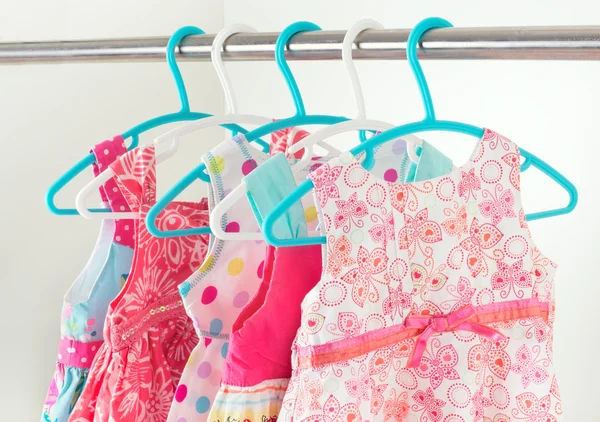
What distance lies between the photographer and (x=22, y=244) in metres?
1.56

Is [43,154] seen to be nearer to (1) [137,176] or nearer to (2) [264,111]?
(2) [264,111]

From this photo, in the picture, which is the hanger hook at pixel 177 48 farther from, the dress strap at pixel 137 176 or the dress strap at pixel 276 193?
the dress strap at pixel 276 193

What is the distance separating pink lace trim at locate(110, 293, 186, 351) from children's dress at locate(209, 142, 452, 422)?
0.60 ft

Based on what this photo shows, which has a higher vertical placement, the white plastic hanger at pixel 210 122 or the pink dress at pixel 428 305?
the white plastic hanger at pixel 210 122

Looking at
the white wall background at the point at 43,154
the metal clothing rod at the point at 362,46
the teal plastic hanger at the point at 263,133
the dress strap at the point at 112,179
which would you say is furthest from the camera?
the white wall background at the point at 43,154

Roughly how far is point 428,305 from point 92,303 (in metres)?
0.44

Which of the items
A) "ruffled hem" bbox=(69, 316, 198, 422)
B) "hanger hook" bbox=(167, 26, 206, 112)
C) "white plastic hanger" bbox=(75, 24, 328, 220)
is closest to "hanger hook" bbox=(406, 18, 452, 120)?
"white plastic hanger" bbox=(75, 24, 328, 220)

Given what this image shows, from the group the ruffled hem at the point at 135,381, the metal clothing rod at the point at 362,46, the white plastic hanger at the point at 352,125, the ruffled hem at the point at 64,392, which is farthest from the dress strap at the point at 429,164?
the ruffled hem at the point at 64,392

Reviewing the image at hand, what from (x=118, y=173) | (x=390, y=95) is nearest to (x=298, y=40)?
(x=118, y=173)

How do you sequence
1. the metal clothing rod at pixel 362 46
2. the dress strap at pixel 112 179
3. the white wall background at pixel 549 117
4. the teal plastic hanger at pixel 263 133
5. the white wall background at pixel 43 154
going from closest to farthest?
1. the metal clothing rod at pixel 362 46
2. the teal plastic hanger at pixel 263 133
3. the dress strap at pixel 112 179
4. the white wall background at pixel 549 117
5. the white wall background at pixel 43 154

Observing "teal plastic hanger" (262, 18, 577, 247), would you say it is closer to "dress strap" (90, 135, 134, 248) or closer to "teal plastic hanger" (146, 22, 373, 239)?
"teal plastic hanger" (146, 22, 373, 239)

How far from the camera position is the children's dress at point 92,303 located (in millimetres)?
985

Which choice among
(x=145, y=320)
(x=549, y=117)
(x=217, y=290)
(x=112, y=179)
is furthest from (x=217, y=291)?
(x=549, y=117)

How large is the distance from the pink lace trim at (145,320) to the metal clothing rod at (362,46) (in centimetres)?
31
